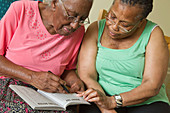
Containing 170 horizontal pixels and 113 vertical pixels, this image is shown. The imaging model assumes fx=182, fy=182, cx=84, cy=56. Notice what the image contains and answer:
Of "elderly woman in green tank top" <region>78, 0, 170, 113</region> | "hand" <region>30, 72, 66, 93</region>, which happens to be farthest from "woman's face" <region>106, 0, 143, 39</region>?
"hand" <region>30, 72, 66, 93</region>

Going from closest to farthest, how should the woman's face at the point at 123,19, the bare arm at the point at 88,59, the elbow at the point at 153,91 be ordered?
1. the woman's face at the point at 123,19
2. the elbow at the point at 153,91
3. the bare arm at the point at 88,59

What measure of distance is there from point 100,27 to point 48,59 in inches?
18.4

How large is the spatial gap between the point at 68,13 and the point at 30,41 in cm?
35

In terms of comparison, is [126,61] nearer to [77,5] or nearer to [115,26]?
[115,26]

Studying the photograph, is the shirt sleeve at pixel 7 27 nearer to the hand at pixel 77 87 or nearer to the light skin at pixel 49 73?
the light skin at pixel 49 73

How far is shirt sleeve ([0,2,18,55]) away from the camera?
1.16m

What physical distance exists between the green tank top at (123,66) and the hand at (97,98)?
0.50 ft

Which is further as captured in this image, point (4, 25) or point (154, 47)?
point (154, 47)

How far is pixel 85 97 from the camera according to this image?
120 centimetres

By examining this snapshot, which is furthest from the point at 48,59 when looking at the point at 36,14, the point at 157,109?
the point at 157,109

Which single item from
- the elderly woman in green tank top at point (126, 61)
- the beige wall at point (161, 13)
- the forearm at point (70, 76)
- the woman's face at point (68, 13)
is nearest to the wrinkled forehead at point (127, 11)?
the elderly woman in green tank top at point (126, 61)

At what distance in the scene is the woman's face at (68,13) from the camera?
109cm

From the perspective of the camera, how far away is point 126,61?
52.0 inches

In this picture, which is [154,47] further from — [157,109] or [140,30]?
[157,109]
